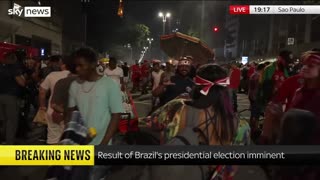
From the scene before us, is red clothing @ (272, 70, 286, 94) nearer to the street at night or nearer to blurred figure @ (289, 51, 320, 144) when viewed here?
the street at night

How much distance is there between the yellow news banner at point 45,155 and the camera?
2.15 m

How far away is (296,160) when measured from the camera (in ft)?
7.07

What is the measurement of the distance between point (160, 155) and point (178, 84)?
5128 millimetres

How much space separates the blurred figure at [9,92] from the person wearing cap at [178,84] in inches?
97.9

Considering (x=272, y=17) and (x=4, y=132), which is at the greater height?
(x=272, y=17)

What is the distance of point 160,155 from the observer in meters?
2.17

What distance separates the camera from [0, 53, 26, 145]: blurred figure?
7996mm

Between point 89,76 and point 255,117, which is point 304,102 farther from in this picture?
point 255,117

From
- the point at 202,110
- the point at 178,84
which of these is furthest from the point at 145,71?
the point at 202,110

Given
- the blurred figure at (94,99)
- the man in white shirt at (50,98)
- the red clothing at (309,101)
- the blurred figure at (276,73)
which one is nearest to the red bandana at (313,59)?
the red clothing at (309,101)

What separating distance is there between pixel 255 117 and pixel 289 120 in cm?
761

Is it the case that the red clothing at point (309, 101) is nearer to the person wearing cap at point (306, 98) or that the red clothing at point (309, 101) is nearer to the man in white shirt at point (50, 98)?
the person wearing cap at point (306, 98)

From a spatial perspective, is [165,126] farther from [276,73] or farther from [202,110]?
[276,73]

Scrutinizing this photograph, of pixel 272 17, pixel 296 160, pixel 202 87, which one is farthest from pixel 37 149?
pixel 272 17
